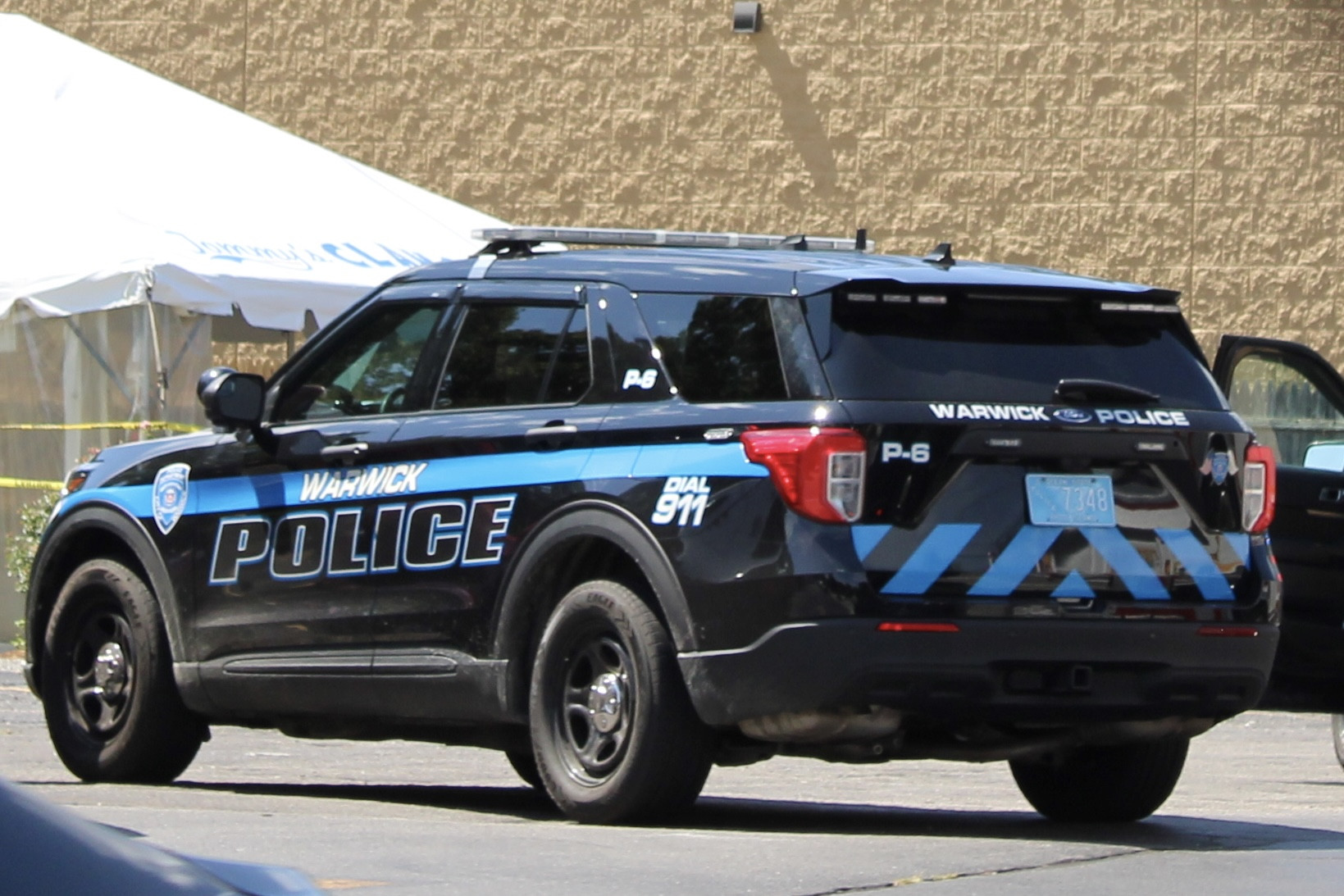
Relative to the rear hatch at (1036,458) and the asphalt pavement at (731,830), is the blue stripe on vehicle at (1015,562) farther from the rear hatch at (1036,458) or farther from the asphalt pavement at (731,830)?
the asphalt pavement at (731,830)

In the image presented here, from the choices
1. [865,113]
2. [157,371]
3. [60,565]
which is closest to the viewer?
[60,565]

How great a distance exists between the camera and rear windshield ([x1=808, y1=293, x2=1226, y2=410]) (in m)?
7.47

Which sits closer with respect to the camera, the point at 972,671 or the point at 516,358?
the point at 972,671

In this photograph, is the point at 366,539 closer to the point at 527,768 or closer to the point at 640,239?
the point at 527,768

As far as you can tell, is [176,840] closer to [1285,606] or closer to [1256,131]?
[1285,606]

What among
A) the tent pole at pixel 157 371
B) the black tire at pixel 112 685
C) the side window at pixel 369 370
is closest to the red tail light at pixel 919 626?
the side window at pixel 369 370

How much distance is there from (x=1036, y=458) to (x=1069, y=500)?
0.51 ft

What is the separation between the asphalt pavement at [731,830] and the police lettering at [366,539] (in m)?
0.79

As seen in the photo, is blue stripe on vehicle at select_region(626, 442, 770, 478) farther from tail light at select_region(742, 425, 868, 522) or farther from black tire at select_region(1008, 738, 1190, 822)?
black tire at select_region(1008, 738, 1190, 822)

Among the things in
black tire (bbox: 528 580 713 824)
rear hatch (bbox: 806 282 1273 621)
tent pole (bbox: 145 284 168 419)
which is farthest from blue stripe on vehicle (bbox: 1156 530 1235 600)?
tent pole (bbox: 145 284 168 419)

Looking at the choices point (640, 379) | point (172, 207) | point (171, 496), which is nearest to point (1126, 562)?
point (640, 379)

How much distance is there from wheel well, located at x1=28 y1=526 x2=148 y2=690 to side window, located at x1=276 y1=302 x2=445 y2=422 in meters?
1.05

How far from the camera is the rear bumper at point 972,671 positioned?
23.6 ft

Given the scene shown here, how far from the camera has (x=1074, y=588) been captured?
742 centimetres
